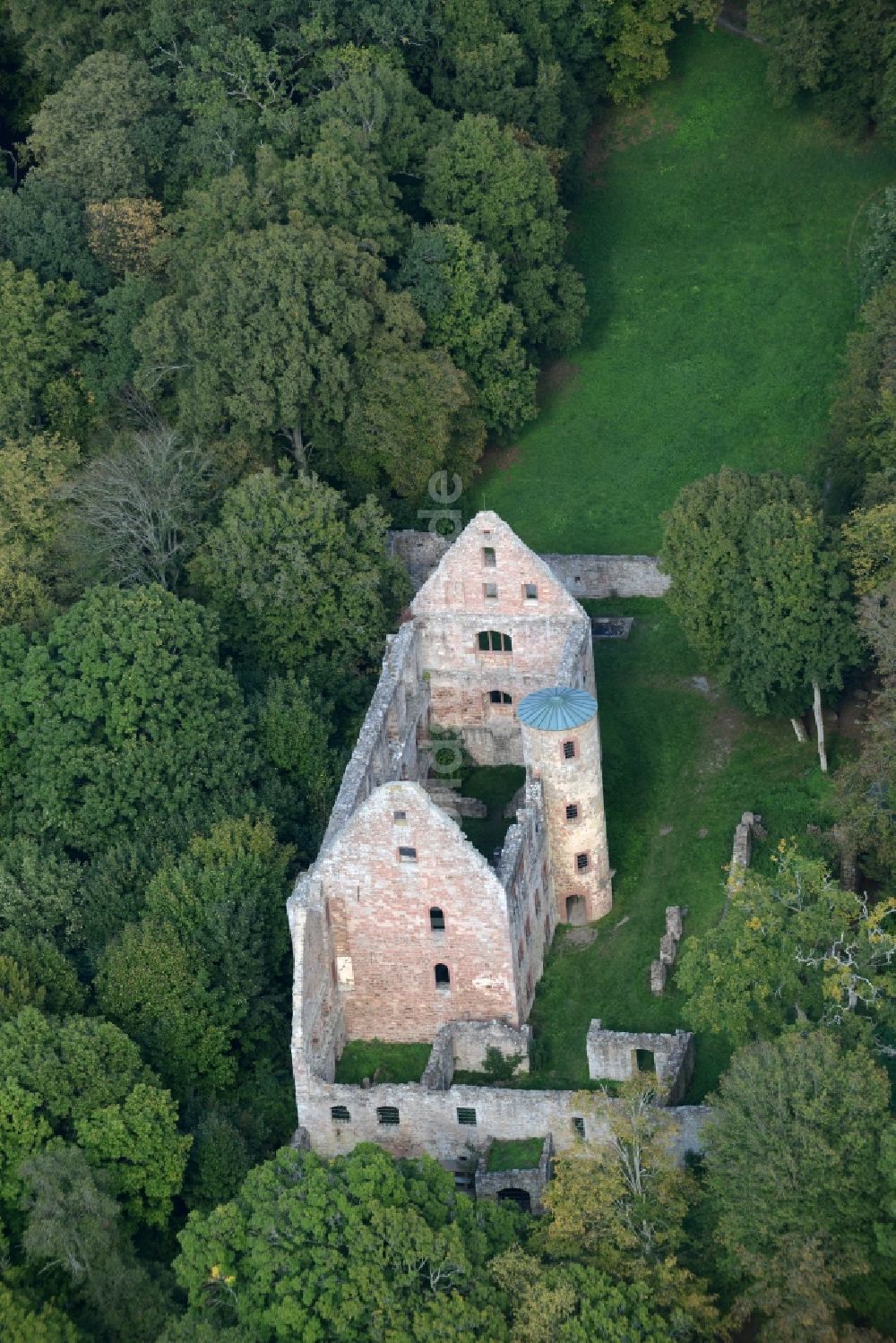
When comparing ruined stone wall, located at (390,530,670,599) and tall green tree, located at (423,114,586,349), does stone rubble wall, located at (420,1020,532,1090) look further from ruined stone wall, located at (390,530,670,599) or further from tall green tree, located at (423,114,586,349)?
tall green tree, located at (423,114,586,349)

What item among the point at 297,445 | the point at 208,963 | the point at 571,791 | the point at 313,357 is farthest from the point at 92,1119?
the point at 313,357

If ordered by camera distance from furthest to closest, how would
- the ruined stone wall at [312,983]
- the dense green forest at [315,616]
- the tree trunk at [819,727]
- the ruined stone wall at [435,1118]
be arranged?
the tree trunk at [819,727], the ruined stone wall at [312,983], the ruined stone wall at [435,1118], the dense green forest at [315,616]

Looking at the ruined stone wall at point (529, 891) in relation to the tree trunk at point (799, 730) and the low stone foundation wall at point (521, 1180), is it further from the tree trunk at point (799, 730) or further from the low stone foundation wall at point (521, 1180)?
the tree trunk at point (799, 730)

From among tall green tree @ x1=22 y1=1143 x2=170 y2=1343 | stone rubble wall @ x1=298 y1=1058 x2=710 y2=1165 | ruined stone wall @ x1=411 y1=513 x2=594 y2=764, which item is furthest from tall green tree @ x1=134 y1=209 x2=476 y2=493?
tall green tree @ x1=22 y1=1143 x2=170 y2=1343

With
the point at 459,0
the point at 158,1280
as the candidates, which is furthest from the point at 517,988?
the point at 459,0

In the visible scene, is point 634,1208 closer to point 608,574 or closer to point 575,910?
point 575,910

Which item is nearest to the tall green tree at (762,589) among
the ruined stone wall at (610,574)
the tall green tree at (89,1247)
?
the ruined stone wall at (610,574)
